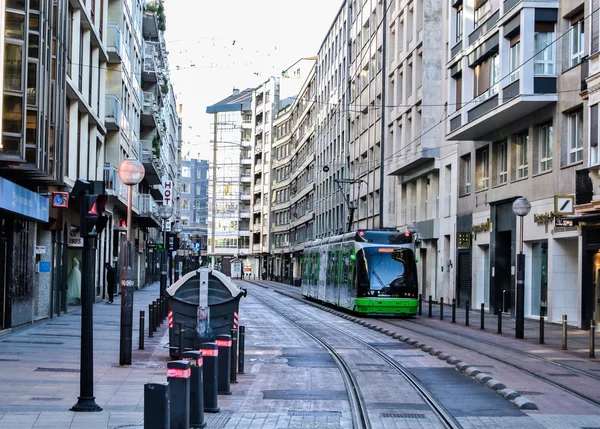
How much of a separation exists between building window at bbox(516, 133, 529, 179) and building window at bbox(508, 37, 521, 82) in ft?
9.85

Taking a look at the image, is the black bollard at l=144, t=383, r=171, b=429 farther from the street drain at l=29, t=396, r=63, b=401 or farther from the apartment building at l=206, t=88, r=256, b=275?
the apartment building at l=206, t=88, r=256, b=275

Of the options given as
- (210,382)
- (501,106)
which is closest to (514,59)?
(501,106)

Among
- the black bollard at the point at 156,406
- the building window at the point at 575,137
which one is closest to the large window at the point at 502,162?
the building window at the point at 575,137

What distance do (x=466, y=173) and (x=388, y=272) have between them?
1121cm

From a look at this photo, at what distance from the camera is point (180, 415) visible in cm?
977

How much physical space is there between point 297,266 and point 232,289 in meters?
86.6

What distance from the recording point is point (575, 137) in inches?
1188

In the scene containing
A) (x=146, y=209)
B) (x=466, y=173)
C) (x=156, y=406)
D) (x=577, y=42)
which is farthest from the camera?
(x=146, y=209)

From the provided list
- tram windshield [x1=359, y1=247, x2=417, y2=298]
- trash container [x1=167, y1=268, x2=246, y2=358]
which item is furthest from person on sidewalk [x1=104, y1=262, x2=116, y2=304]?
trash container [x1=167, y1=268, x2=246, y2=358]

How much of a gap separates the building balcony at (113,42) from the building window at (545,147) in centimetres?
1933

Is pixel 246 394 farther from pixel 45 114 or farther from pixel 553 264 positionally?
pixel 553 264

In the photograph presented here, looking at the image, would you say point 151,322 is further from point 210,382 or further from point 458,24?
point 458,24

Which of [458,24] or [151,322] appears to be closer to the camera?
[151,322]

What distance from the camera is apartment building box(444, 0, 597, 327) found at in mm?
30516
